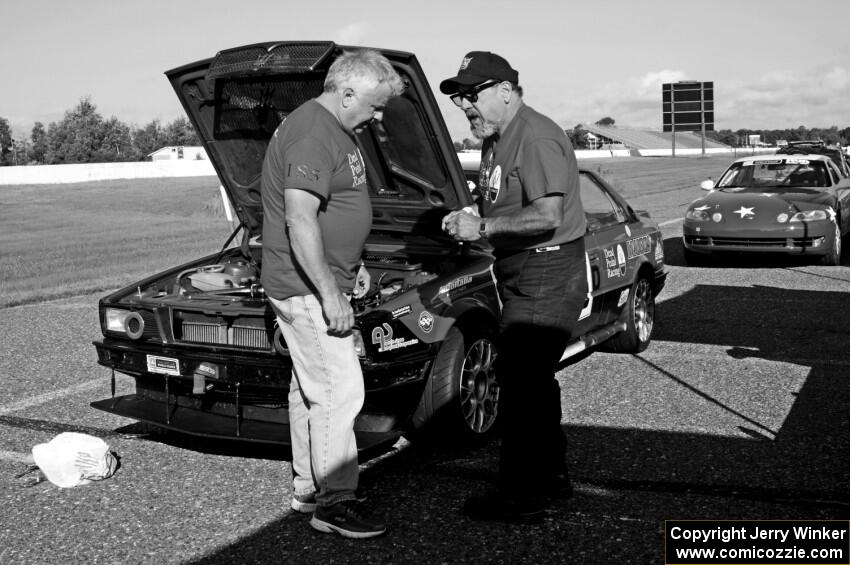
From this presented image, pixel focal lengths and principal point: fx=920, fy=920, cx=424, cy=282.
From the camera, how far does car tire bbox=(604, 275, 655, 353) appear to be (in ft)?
21.6

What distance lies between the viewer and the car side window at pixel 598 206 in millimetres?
6634

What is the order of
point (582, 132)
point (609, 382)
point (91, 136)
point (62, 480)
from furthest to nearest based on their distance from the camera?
1. point (582, 132)
2. point (91, 136)
3. point (609, 382)
4. point (62, 480)

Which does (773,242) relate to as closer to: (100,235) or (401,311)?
(401,311)

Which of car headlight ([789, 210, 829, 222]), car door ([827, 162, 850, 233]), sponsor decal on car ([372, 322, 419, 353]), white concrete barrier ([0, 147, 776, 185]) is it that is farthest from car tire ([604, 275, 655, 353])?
white concrete barrier ([0, 147, 776, 185])

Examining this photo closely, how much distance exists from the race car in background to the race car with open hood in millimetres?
6051

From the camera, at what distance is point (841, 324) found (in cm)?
770

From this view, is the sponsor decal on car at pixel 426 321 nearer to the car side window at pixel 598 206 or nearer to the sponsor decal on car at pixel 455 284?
the sponsor decal on car at pixel 455 284

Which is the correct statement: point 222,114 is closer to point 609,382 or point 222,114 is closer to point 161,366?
point 161,366

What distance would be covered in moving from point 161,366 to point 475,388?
160 cm

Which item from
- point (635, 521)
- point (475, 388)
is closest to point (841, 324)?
point (475, 388)

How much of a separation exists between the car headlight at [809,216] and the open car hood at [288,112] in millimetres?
7249

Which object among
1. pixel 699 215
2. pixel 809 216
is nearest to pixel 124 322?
pixel 699 215

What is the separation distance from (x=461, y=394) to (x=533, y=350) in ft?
3.53

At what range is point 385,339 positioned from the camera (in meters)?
4.25
